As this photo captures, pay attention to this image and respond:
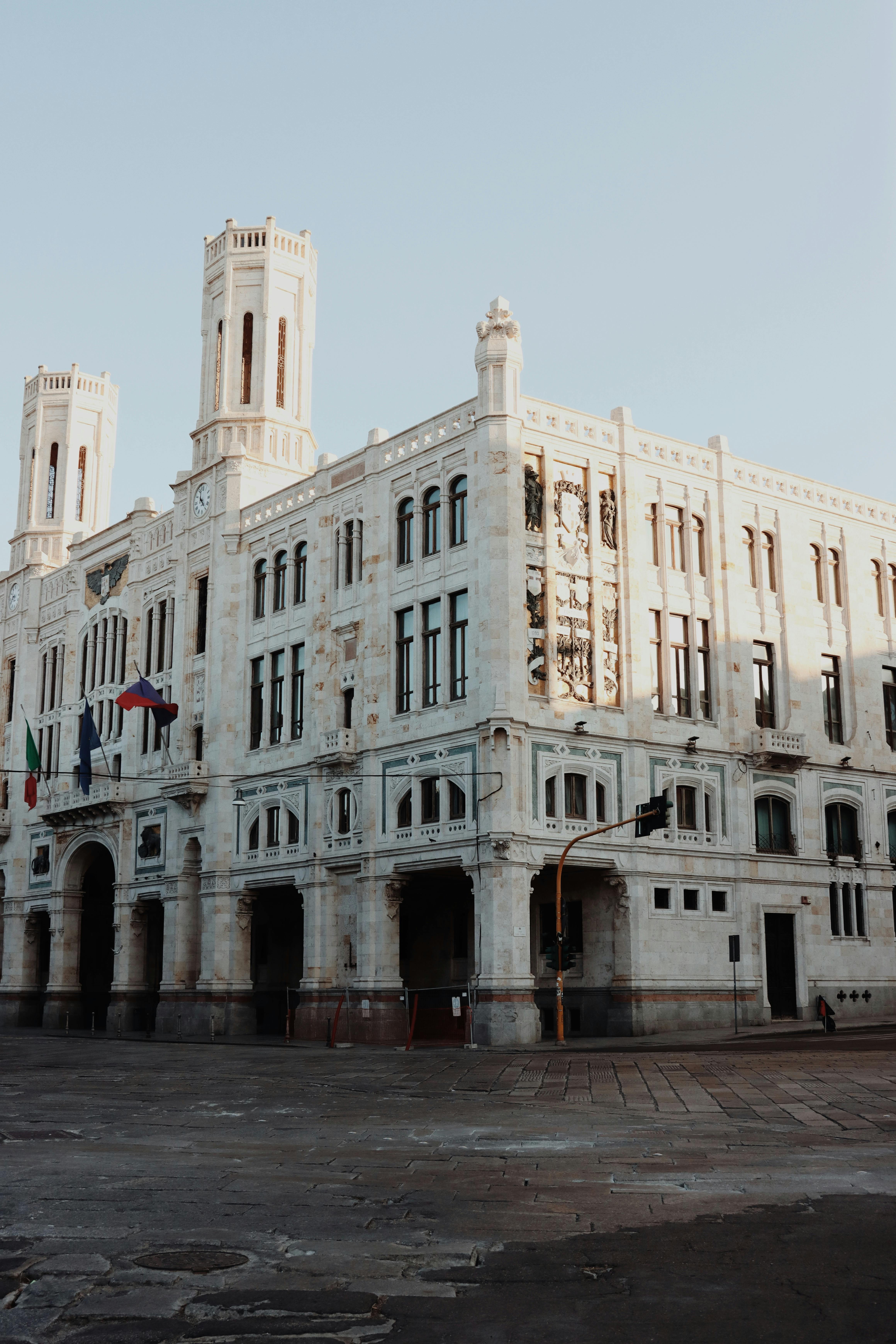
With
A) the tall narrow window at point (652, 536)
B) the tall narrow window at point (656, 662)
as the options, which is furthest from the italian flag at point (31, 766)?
the tall narrow window at point (652, 536)

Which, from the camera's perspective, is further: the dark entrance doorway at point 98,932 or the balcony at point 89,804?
the dark entrance doorway at point 98,932

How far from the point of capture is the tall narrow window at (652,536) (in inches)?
1726

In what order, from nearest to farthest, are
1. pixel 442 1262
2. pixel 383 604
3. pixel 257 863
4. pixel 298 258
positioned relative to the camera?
pixel 442 1262, pixel 383 604, pixel 257 863, pixel 298 258

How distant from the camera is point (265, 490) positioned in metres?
53.2

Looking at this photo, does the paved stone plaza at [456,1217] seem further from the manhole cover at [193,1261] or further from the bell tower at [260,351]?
the bell tower at [260,351]

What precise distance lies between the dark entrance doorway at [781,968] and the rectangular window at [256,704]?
63.4 ft

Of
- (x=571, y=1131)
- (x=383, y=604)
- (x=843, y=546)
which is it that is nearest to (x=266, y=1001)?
(x=383, y=604)

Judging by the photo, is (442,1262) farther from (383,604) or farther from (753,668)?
(753,668)

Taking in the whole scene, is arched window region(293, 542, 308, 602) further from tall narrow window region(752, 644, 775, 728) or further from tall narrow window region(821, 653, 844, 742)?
tall narrow window region(821, 653, 844, 742)

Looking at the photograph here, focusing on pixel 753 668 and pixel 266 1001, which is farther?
pixel 266 1001

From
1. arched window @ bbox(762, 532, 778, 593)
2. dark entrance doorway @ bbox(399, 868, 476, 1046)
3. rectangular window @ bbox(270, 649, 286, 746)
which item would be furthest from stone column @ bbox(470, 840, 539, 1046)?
arched window @ bbox(762, 532, 778, 593)

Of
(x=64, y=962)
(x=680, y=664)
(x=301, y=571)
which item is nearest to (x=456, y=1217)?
(x=680, y=664)

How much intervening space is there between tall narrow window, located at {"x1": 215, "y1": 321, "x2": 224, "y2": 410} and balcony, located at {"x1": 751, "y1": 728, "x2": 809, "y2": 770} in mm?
25692

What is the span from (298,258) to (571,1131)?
4662cm
